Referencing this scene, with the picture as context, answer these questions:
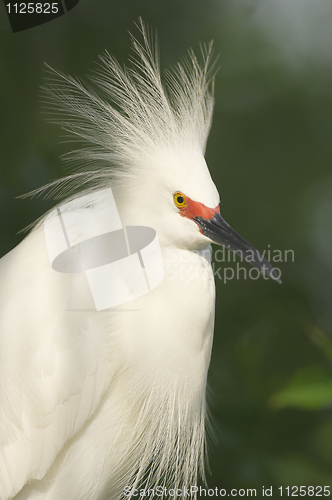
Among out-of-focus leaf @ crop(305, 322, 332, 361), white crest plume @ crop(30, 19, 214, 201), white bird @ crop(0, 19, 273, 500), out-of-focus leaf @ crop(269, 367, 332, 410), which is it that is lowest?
out-of-focus leaf @ crop(269, 367, 332, 410)

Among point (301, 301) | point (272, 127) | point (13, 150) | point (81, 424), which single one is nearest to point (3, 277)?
point (81, 424)

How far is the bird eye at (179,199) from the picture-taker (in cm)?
82

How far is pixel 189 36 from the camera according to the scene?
1768mm

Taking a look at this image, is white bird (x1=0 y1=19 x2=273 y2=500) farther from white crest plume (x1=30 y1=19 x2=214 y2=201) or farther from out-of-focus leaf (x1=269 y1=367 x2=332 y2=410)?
out-of-focus leaf (x1=269 y1=367 x2=332 y2=410)

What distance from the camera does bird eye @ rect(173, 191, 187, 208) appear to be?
2.69 ft

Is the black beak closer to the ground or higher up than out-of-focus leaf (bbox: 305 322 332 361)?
higher up

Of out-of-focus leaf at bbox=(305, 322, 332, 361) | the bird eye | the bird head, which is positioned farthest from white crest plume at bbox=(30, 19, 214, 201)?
out-of-focus leaf at bbox=(305, 322, 332, 361)

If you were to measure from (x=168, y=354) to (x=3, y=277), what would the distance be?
0.45 meters

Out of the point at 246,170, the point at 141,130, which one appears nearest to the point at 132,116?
the point at 141,130

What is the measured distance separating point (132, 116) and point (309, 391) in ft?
2.58

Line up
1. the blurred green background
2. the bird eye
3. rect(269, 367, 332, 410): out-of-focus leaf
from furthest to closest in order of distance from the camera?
the blurred green background
rect(269, 367, 332, 410): out-of-focus leaf
the bird eye

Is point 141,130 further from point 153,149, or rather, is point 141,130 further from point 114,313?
point 114,313

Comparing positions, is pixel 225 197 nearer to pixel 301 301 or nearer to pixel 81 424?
pixel 301 301

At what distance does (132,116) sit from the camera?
0.92 meters
